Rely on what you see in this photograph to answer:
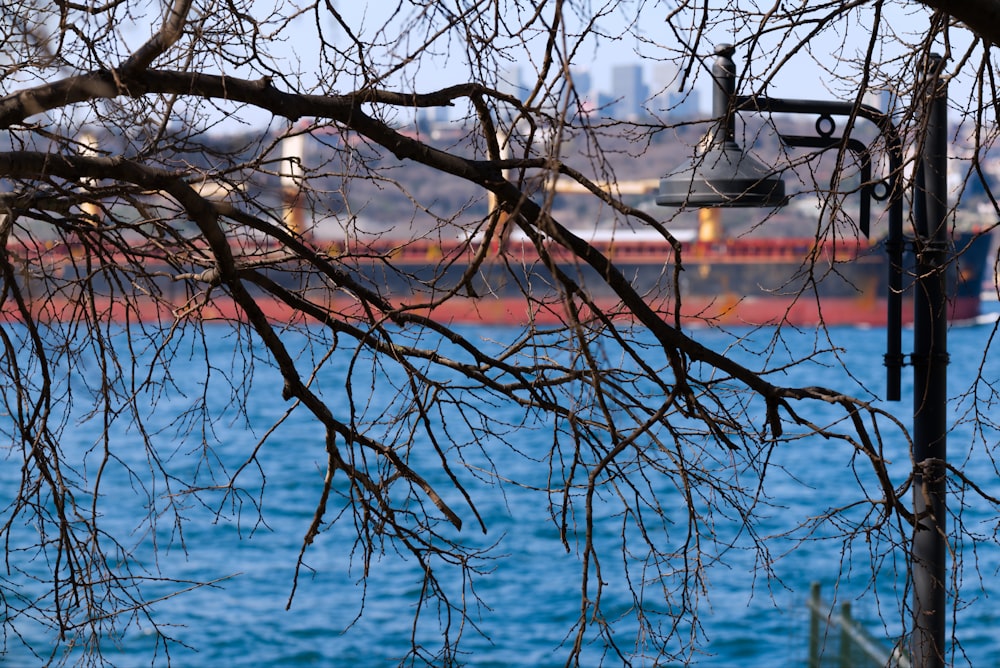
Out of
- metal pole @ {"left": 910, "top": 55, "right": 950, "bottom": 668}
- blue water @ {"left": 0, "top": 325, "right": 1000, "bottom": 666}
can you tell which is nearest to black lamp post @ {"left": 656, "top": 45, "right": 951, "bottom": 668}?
metal pole @ {"left": 910, "top": 55, "right": 950, "bottom": 668}

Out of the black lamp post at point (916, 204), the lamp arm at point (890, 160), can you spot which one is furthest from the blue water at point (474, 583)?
the black lamp post at point (916, 204)

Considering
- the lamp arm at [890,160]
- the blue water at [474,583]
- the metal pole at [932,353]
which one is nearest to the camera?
the metal pole at [932,353]

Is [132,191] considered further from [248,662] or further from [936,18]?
[248,662]

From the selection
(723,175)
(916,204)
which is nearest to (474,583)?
(723,175)

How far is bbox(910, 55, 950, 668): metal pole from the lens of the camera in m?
3.38

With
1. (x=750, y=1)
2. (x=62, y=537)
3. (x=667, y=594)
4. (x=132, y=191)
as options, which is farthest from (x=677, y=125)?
(x=62, y=537)

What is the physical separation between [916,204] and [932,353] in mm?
409

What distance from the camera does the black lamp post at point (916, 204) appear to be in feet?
11.2

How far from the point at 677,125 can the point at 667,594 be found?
1.21 m

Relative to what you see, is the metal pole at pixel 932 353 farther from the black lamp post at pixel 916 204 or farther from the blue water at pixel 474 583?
the blue water at pixel 474 583

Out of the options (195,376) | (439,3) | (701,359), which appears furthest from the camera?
(195,376)

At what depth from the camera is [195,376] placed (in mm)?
46156

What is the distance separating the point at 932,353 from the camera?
3676mm

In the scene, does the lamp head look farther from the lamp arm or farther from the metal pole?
the metal pole
